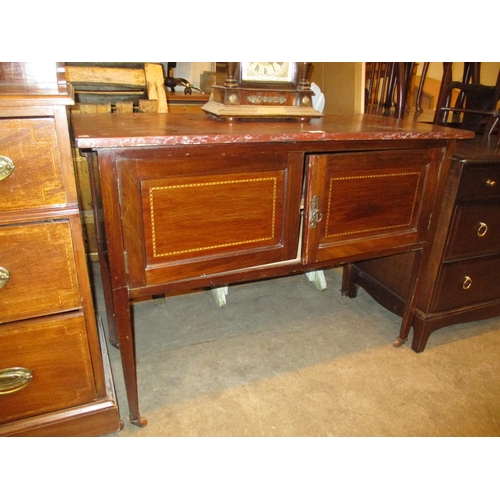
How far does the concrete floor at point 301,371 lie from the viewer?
1272mm

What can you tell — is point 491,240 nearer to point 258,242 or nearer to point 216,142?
point 258,242

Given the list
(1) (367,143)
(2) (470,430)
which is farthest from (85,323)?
(2) (470,430)

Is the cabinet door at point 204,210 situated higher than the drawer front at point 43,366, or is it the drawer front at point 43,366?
the cabinet door at point 204,210

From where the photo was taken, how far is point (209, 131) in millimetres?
989

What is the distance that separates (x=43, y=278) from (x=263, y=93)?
81cm

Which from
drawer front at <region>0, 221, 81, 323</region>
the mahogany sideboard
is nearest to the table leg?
the mahogany sideboard

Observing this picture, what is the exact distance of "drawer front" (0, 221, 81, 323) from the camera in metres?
0.88

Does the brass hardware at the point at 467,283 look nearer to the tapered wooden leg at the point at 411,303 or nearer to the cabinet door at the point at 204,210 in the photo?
the tapered wooden leg at the point at 411,303

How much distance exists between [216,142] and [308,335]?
1057 millimetres

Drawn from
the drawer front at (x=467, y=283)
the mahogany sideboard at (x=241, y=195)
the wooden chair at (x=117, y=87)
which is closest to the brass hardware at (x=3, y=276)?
the mahogany sideboard at (x=241, y=195)

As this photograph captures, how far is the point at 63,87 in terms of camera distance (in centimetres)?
87

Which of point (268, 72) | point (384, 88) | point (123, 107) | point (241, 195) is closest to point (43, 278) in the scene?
point (241, 195)

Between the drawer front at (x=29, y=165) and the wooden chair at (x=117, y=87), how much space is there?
3.71 ft

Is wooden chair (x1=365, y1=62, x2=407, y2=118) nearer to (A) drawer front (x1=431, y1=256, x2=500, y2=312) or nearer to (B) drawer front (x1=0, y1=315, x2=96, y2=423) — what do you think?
(A) drawer front (x1=431, y1=256, x2=500, y2=312)
